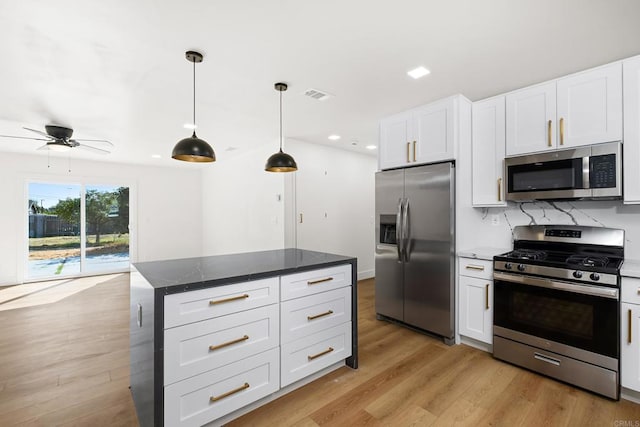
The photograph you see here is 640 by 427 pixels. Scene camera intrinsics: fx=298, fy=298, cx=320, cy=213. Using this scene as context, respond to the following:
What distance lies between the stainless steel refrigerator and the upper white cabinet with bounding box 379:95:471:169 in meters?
0.15

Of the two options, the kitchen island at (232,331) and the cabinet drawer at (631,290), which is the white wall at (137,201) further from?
the cabinet drawer at (631,290)

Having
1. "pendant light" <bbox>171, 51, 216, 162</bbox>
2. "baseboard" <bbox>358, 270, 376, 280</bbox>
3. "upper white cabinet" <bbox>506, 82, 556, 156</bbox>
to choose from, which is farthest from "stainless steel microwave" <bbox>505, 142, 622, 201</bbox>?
"baseboard" <bbox>358, 270, 376, 280</bbox>

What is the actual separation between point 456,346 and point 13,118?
575 cm

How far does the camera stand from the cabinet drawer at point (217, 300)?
5.31 feet

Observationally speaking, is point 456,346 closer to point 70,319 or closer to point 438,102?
point 438,102

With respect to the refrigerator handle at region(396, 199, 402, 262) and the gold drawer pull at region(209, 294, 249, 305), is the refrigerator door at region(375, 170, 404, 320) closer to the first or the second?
the refrigerator handle at region(396, 199, 402, 262)

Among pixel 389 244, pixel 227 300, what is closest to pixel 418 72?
pixel 389 244

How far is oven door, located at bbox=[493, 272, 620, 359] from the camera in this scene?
2.06 m

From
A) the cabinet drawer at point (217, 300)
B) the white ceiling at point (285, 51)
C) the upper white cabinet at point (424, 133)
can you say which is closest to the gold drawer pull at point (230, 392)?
the cabinet drawer at point (217, 300)

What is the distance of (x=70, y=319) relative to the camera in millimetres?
3770

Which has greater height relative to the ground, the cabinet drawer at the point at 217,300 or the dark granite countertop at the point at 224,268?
the dark granite countertop at the point at 224,268

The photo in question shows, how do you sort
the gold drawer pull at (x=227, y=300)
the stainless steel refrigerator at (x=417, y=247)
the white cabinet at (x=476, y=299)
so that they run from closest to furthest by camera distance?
1. the gold drawer pull at (x=227, y=300)
2. the white cabinet at (x=476, y=299)
3. the stainless steel refrigerator at (x=417, y=247)

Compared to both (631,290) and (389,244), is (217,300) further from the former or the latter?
(631,290)

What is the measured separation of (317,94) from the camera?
10.3ft
